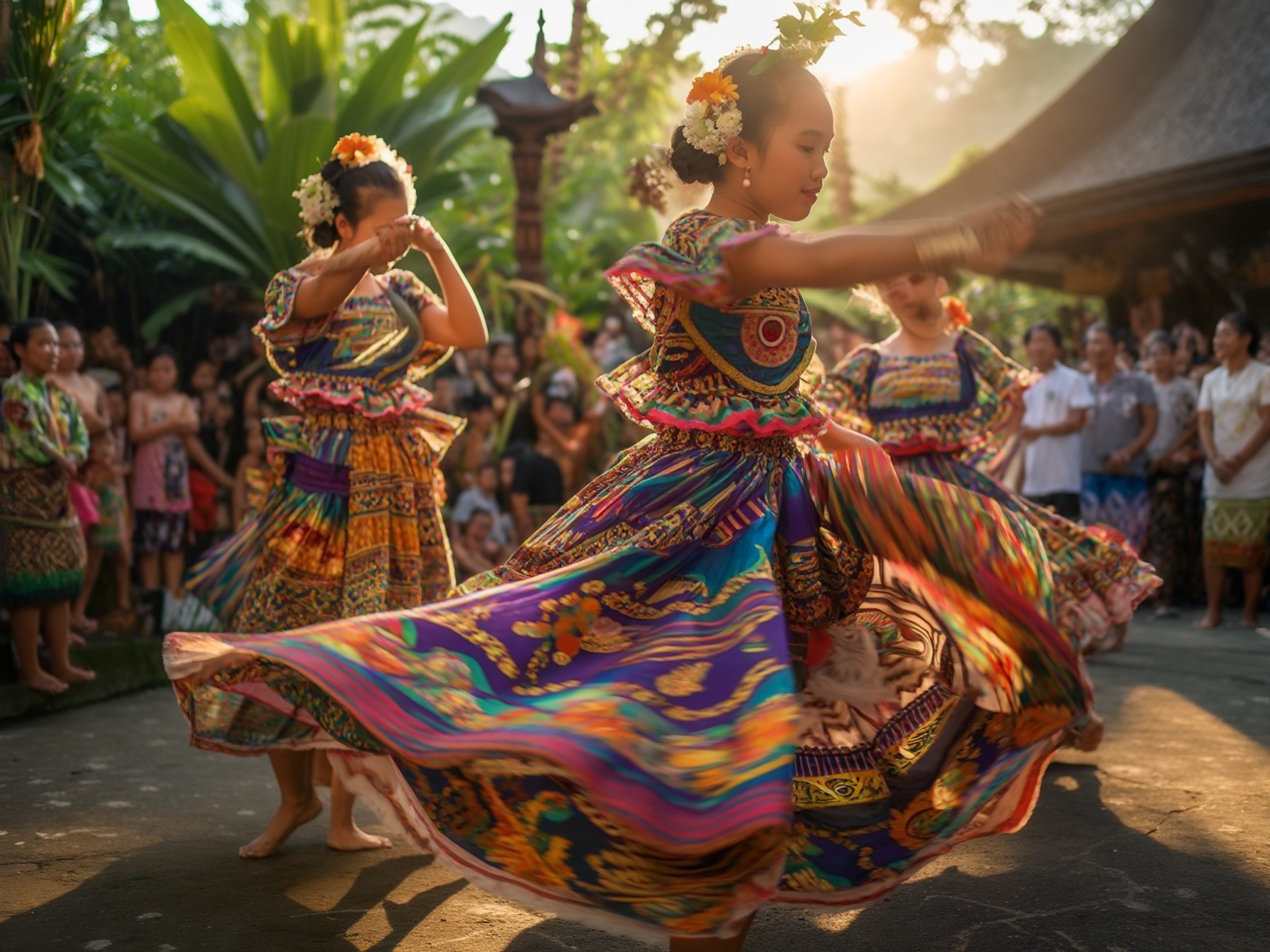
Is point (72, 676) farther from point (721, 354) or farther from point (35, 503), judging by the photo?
point (721, 354)

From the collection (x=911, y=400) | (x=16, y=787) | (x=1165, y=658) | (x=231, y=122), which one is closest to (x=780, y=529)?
(x=911, y=400)

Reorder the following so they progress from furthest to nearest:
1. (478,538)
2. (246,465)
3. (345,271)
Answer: (246,465)
(478,538)
(345,271)

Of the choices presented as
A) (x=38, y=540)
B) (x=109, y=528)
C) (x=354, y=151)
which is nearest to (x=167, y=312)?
(x=109, y=528)

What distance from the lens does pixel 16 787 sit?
4.64 m

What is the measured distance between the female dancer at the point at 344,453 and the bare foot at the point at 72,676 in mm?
2735

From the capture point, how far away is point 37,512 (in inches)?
248

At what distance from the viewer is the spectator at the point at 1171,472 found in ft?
32.9

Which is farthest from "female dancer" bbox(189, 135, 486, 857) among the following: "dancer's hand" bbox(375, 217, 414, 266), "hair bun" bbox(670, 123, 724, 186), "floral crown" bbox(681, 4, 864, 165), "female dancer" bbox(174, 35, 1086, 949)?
"floral crown" bbox(681, 4, 864, 165)

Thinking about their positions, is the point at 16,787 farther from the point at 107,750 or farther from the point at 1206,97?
the point at 1206,97

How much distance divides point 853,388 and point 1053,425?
4.15 m

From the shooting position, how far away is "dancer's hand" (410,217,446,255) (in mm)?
3727

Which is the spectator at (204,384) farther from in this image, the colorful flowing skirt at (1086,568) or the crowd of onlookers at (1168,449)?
the colorful flowing skirt at (1086,568)

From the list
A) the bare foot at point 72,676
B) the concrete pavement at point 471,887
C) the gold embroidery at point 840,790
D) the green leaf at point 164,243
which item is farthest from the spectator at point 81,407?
the gold embroidery at point 840,790

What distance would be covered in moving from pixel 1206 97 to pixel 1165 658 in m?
6.02
